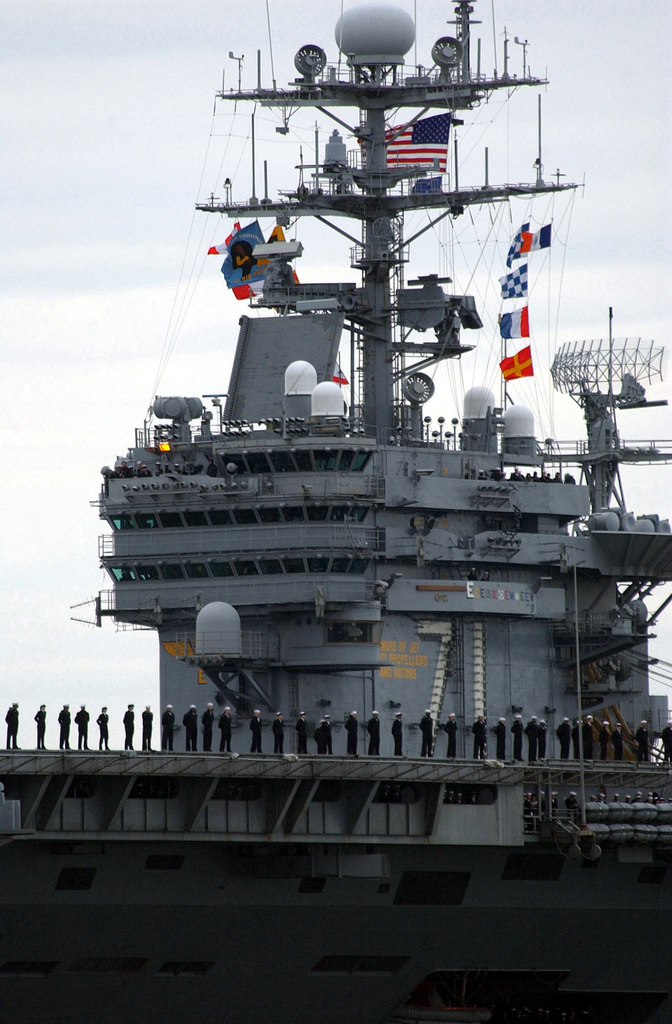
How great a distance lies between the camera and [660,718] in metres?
47.0

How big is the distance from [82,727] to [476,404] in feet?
42.8

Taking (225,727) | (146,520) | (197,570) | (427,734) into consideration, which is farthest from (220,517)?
(427,734)

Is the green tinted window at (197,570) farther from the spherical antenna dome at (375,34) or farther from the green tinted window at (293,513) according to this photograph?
the spherical antenna dome at (375,34)

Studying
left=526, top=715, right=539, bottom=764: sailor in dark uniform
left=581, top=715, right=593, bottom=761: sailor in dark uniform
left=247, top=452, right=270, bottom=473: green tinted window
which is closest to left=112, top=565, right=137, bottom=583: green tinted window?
left=247, top=452, right=270, bottom=473: green tinted window

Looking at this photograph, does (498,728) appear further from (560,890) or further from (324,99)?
(324,99)

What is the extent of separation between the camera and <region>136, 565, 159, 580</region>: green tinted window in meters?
41.1

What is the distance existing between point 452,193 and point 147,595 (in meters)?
12.1

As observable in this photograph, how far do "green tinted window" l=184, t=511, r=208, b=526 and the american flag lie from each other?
9838 millimetres

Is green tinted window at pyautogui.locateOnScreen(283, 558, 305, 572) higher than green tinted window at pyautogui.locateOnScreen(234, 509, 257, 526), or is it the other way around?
green tinted window at pyautogui.locateOnScreen(234, 509, 257, 526)

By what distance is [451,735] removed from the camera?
128ft

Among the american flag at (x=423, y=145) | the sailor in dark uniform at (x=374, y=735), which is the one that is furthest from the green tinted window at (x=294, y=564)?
the american flag at (x=423, y=145)

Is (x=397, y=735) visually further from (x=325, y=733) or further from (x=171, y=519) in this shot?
(x=171, y=519)

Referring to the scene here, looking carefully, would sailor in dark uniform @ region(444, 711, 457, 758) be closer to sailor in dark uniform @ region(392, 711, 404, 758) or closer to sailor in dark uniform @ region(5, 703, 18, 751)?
sailor in dark uniform @ region(392, 711, 404, 758)

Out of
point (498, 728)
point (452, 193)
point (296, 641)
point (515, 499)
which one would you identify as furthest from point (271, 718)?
point (452, 193)
